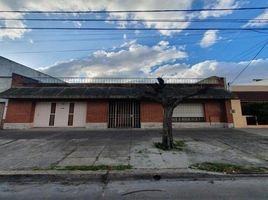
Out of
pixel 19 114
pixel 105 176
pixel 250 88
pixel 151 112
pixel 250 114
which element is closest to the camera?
pixel 105 176

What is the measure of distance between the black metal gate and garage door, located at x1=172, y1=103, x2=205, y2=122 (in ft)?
11.4

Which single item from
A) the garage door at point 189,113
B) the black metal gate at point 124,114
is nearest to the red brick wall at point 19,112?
the black metal gate at point 124,114

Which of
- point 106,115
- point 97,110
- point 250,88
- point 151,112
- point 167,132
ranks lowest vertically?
point 167,132

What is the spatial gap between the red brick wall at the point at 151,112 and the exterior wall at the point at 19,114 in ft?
32.0

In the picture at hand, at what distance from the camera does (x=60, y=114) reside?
15508mm

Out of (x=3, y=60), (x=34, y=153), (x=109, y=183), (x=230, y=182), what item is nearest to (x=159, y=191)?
(x=109, y=183)

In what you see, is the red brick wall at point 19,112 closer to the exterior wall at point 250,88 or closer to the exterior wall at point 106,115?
the exterior wall at point 106,115

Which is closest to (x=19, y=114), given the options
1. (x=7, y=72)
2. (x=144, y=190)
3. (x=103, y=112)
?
(x=103, y=112)

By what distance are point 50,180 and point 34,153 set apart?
9.48 ft

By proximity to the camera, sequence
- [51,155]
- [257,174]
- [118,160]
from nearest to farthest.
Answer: [257,174], [118,160], [51,155]

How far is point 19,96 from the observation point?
14.4 m

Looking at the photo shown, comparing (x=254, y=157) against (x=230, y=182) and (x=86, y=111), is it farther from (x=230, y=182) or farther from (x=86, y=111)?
(x=86, y=111)

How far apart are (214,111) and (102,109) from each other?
33.0ft

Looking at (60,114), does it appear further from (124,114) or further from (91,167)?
(91,167)
